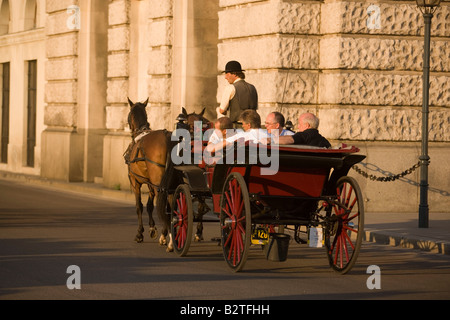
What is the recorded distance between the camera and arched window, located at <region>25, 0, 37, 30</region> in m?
31.9

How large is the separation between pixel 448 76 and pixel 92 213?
6280mm

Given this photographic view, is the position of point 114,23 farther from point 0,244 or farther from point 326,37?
point 0,244

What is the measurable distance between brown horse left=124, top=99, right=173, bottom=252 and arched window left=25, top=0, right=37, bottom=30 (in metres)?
18.3

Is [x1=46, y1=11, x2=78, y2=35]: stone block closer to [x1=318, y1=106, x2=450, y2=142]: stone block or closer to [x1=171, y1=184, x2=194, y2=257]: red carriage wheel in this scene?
[x1=318, y1=106, x2=450, y2=142]: stone block

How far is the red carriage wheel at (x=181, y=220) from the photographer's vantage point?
11703mm

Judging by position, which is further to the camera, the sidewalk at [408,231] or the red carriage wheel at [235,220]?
the sidewalk at [408,231]

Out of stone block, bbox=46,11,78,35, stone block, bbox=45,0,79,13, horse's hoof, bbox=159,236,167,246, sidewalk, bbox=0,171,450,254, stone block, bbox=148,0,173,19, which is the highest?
stone block, bbox=45,0,79,13

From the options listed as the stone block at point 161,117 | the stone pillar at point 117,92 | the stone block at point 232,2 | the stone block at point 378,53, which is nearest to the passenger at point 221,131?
the stone block at point 378,53

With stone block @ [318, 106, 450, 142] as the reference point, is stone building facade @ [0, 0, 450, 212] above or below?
above

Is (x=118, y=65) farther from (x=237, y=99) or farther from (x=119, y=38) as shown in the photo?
(x=237, y=99)

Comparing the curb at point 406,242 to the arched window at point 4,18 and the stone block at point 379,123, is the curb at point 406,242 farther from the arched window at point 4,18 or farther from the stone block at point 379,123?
the arched window at point 4,18

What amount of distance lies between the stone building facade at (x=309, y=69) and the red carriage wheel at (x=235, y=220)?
21.2ft

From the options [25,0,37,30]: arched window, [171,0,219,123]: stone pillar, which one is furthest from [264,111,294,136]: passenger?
[25,0,37,30]: arched window
